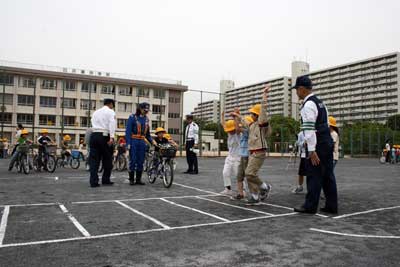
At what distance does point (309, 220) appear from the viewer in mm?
4836

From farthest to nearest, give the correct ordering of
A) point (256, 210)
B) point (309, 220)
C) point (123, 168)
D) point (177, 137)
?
1. point (177, 137)
2. point (123, 168)
3. point (256, 210)
4. point (309, 220)

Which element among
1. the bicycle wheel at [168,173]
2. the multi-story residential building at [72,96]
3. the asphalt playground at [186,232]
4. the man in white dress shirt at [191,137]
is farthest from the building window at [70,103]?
the asphalt playground at [186,232]

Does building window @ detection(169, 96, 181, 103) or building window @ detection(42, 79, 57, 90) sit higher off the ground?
building window @ detection(42, 79, 57, 90)

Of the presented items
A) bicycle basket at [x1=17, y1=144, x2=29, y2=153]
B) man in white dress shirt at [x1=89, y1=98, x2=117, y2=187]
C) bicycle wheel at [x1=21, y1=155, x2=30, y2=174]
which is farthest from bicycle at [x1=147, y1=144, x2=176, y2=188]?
bicycle wheel at [x1=21, y1=155, x2=30, y2=174]

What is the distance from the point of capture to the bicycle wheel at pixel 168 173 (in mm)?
8077

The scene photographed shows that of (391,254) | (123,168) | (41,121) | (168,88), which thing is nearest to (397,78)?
(168,88)

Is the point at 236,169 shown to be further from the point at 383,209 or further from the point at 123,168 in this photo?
the point at 123,168

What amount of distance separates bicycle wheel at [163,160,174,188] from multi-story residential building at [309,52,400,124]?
88.4m

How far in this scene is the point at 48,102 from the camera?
2021 inches

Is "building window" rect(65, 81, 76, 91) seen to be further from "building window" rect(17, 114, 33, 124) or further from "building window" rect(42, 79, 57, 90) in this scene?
"building window" rect(17, 114, 33, 124)

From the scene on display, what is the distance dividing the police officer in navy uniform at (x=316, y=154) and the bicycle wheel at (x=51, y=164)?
9.50 m

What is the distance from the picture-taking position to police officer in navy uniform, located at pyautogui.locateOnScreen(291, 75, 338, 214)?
5113mm

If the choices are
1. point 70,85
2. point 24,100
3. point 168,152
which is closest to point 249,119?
point 168,152

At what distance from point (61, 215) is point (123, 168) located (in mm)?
8600
